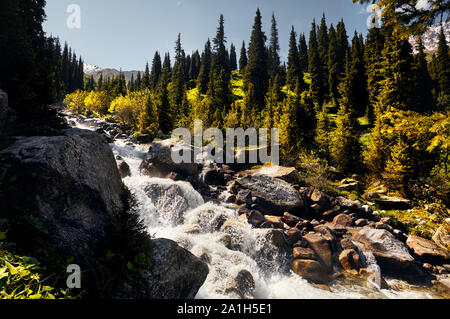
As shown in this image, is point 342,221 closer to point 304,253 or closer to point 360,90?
point 304,253

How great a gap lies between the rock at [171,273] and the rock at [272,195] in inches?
385

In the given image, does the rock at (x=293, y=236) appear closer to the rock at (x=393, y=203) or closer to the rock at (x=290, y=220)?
the rock at (x=290, y=220)

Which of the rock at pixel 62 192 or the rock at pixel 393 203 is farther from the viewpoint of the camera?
the rock at pixel 393 203

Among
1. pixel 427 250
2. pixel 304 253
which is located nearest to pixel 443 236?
pixel 427 250

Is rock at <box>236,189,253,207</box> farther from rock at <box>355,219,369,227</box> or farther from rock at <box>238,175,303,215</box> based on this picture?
rock at <box>355,219,369,227</box>

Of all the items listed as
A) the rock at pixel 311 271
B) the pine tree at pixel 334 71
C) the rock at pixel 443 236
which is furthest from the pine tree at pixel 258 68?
the rock at pixel 311 271

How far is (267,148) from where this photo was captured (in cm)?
2308

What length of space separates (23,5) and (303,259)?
61.8 feet

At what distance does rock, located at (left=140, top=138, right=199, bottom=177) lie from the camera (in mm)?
18359

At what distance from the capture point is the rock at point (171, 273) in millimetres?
4441

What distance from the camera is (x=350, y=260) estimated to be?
10.2 meters

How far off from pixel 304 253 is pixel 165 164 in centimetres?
1332

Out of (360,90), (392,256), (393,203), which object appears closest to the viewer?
(392,256)

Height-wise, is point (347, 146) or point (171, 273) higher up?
point (347, 146)
